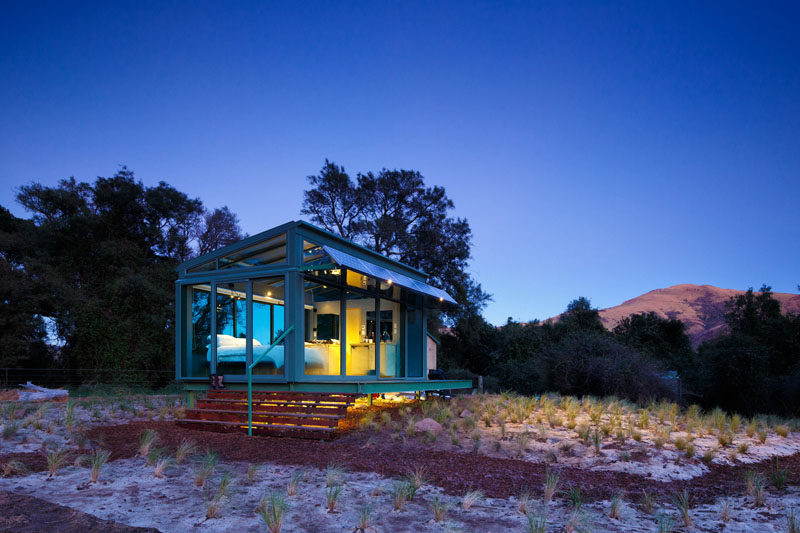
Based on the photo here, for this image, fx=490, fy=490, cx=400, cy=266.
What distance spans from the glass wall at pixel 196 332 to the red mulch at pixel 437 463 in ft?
5.20

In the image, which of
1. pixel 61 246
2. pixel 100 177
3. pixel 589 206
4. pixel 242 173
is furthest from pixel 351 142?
pixel 61 246

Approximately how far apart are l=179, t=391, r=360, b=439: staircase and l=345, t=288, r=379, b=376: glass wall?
2156 mm

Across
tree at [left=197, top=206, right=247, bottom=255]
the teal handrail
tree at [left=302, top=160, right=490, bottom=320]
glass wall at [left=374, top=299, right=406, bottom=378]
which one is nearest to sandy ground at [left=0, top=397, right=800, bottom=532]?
the teal handrail

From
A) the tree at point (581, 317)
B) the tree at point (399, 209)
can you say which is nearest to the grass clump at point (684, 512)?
the tree at point (399, 209)

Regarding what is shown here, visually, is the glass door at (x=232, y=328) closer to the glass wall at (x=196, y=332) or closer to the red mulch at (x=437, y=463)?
the glass wall at (x=196, y=332)

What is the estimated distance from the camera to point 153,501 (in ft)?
12.8


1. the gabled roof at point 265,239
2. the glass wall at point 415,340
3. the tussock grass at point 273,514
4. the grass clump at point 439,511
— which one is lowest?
the grass clump at point 439,511

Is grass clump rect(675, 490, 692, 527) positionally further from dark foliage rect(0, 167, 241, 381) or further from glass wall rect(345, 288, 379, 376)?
dark foliage rect(0, 167, 241, 381)

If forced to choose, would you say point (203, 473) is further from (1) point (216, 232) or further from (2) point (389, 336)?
(1) point (216, 232)

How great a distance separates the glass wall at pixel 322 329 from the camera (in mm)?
8523

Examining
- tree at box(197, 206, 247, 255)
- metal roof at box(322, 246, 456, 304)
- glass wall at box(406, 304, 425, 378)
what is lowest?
glass wall at box(406, 304, 425, 378)

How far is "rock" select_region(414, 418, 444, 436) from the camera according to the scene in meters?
7.21

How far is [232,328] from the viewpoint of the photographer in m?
8.45

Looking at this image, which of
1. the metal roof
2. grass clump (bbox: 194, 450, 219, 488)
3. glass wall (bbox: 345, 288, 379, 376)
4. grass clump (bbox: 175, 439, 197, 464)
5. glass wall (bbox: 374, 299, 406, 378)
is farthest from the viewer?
glass wall (bbox: 374, 299, 406, 378)
